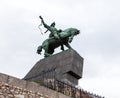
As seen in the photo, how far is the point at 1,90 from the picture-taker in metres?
10.7

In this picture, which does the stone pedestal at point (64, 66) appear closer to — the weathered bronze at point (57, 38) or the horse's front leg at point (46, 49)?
the horse's front leg at point (46, 49)

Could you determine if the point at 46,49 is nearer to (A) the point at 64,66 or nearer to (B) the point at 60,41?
(B) the point at 60,41

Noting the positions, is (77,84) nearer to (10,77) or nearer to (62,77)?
(62,77)

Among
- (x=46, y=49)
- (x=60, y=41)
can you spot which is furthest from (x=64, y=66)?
(x=46, y=49)

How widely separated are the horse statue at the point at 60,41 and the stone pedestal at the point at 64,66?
42 centimetres

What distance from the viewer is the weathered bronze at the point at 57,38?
1539cm

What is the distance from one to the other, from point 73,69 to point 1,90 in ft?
14.2

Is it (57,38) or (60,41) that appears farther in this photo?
(60,41)

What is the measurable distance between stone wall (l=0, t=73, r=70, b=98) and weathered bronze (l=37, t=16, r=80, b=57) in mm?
3789

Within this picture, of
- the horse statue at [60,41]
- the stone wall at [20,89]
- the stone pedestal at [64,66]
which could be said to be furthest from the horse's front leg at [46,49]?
the stone wall at [20,89]

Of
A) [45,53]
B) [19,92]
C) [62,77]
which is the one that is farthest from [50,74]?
[19,92]

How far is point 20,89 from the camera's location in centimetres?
1115

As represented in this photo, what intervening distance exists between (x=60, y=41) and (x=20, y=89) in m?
4.72

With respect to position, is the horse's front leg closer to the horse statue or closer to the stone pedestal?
the horse statue
